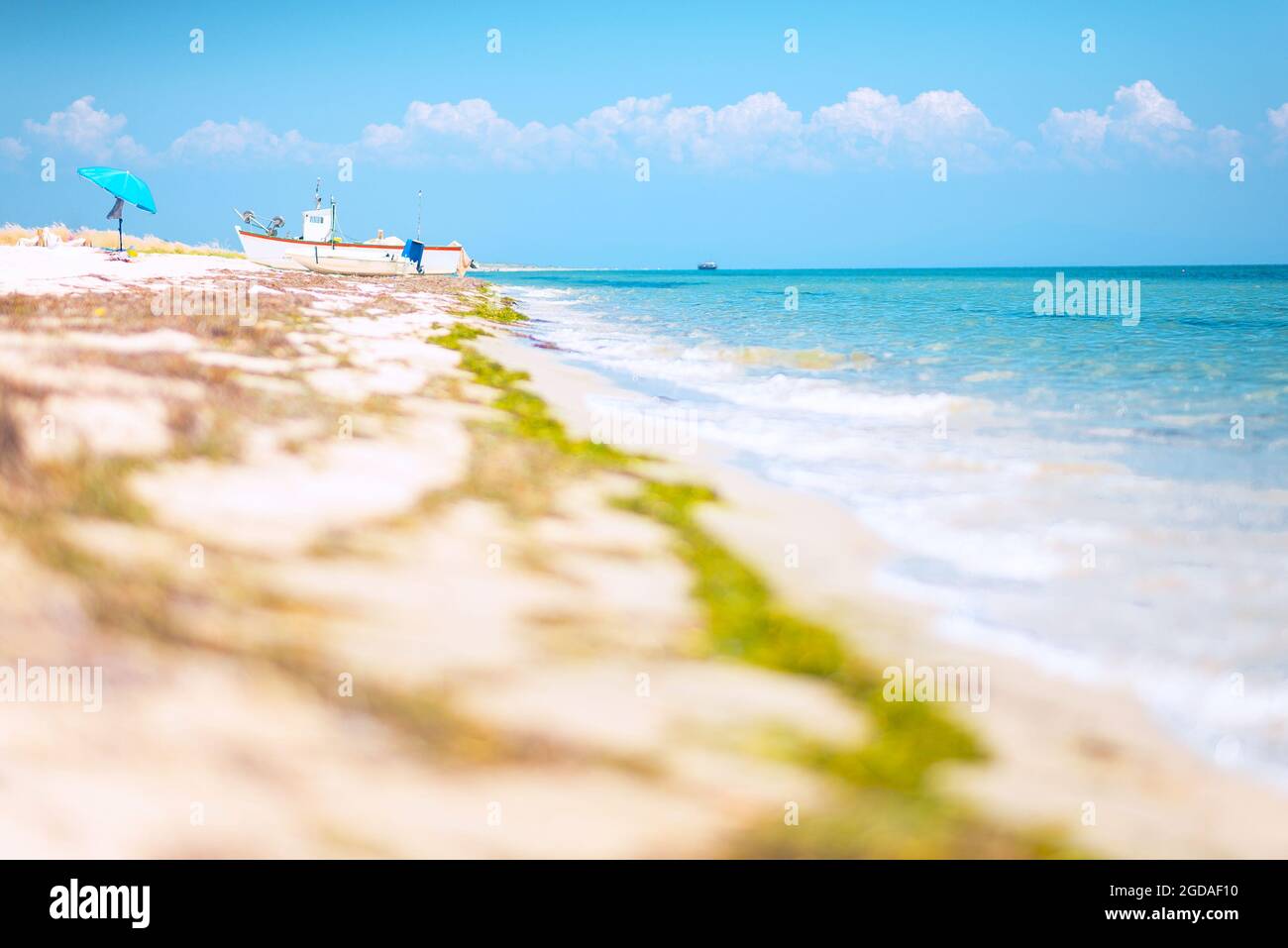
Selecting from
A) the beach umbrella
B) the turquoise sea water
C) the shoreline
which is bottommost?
the shoreline

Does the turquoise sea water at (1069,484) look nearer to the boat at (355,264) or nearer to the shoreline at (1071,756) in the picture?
the shoreline at (1071,756)

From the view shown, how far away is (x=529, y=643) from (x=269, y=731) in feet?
3.36

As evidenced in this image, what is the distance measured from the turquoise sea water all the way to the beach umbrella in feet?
68.5

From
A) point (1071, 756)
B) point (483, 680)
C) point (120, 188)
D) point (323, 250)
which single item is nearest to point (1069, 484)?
point (1071, 756)

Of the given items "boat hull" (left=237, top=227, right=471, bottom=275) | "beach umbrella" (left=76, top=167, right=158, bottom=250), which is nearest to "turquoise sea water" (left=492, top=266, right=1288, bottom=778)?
"beach umbrella" (left=76, top=167, right=158, bottom=250)

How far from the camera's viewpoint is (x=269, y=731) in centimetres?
266

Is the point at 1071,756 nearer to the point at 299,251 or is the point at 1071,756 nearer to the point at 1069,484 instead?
Answer: the point at 1069,484

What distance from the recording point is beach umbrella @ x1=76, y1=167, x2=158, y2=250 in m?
27.5

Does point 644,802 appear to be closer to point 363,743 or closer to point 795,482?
point 363,743

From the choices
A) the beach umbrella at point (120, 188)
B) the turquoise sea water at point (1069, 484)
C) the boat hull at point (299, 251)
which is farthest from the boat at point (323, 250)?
the turquoise sea water at point (1069, 484)

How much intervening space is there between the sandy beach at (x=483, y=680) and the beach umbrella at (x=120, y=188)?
2727cm

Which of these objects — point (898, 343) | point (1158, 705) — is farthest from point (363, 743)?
point (898, 343)

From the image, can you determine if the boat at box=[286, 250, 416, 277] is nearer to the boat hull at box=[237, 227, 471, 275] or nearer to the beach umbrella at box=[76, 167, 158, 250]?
the boat hull at box=[237, 227, 471, 275]

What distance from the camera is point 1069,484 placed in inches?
260
